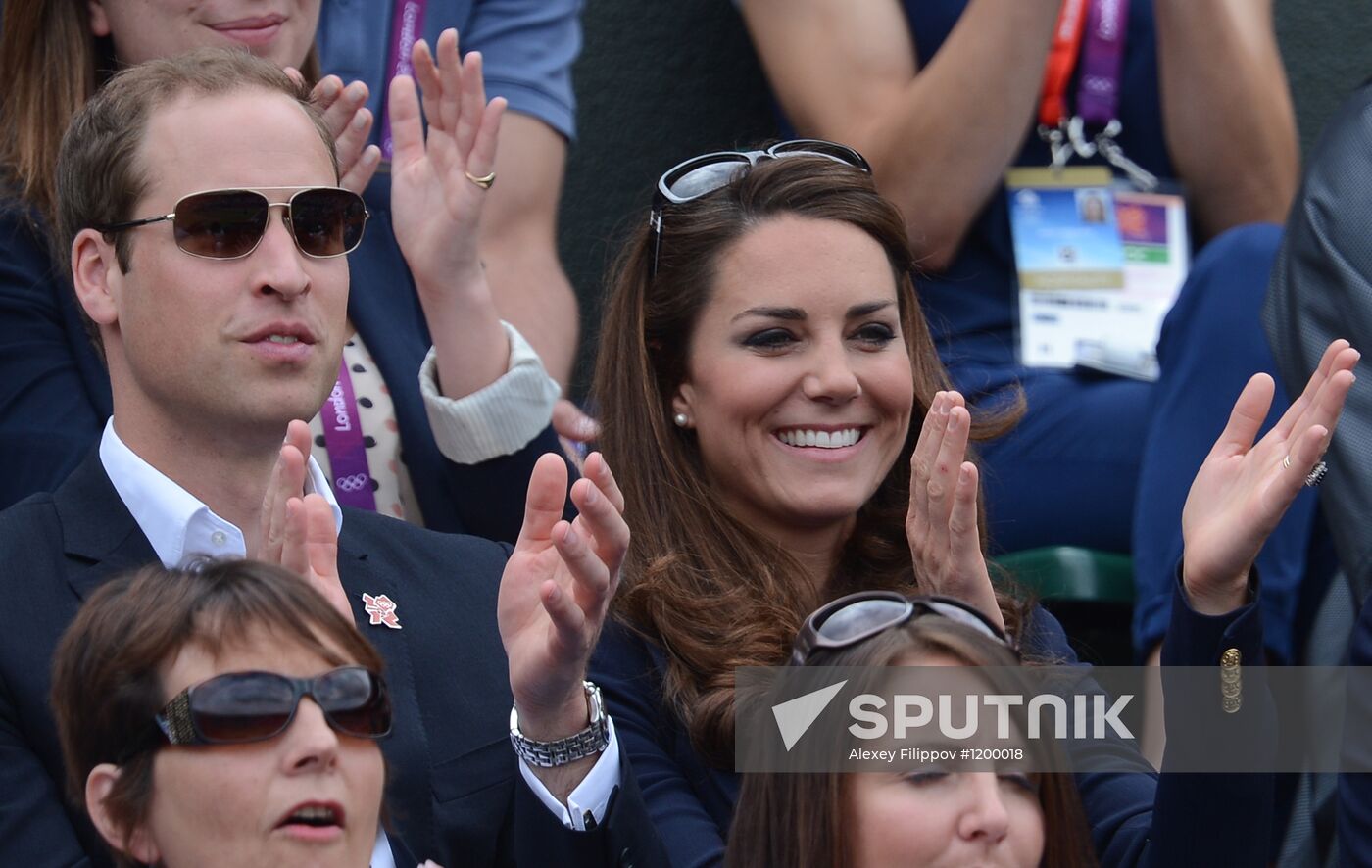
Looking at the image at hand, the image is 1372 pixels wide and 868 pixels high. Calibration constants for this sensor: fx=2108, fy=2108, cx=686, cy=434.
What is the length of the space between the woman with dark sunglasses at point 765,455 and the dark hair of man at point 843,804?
1.21 feet

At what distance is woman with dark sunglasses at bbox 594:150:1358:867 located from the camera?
109 inches

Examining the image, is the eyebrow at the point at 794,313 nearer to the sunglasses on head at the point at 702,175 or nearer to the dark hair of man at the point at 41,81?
the sunglasses on head at the point at 702,175

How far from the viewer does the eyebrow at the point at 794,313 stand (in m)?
3.25

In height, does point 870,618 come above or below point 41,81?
below

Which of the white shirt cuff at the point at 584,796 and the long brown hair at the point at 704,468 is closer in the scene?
the white shirt cuff at the point at 584,796

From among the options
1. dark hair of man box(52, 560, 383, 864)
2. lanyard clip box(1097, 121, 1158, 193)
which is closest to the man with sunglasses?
dark hair of man box(52, 560, 383, 864)

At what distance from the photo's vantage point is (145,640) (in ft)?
6.95

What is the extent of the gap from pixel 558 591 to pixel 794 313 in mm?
1060

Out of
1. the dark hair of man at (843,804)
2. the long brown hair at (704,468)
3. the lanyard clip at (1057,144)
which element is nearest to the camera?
the dark hair of man at (843,804)

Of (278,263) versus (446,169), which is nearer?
(278,263)

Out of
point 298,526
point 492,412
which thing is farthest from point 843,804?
point 492,412

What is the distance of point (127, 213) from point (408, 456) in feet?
2.51

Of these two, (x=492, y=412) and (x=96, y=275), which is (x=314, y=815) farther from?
(x=492, y=412)

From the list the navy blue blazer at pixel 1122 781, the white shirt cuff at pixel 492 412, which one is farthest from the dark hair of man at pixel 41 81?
the navy blue blazer at pixel 1122 781
